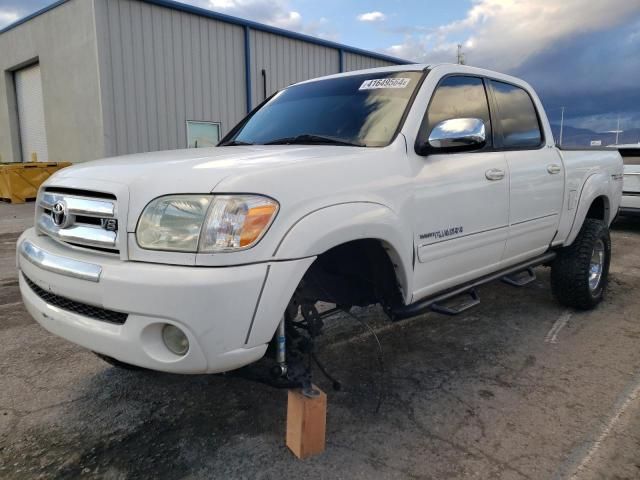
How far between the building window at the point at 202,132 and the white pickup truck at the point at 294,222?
11.4 meters

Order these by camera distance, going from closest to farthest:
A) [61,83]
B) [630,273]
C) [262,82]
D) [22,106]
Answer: [630,273] → [61,83] → [262,82] → [22,106]

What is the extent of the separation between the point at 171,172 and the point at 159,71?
12730 mm

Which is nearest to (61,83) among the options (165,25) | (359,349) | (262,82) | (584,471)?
(165,25)

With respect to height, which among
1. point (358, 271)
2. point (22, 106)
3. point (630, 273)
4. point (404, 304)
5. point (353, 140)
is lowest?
point (630, 273)

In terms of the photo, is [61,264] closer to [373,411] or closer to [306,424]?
[306,424]

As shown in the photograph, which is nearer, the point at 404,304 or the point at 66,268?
the point at 66,268

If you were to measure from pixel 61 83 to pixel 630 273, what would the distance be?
14.7 metres

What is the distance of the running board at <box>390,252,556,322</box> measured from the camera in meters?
2.70

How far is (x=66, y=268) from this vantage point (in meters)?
2.13

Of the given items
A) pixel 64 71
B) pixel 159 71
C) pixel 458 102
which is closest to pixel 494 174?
pixel 458 102

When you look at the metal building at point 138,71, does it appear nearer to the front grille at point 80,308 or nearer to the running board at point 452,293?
the front grille at point 80,308

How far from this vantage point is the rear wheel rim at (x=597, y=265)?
4605 millimetres

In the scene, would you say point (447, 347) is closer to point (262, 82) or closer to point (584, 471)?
point (584, 471)

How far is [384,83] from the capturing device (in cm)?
311
